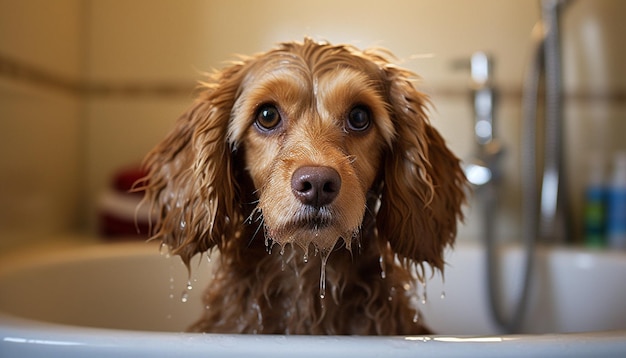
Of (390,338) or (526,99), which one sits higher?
(526,99)

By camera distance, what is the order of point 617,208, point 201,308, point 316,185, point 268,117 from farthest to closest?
point 617,208
point 201,308
point 268,117
point 316,185

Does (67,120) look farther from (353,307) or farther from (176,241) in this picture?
(353,307)

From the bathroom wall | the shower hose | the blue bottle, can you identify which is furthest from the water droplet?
the blue bottle

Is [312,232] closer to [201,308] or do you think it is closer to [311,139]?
[311,139]

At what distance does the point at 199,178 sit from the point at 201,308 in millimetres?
238

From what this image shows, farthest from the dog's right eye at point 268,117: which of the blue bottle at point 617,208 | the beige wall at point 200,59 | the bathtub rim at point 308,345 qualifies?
the blue bottle at point 617,208

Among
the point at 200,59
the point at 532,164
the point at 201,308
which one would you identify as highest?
the point at 200,59

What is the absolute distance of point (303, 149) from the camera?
0.79 meters

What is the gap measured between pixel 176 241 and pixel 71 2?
1025 mm

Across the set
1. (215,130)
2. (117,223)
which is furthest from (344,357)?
(117,223)

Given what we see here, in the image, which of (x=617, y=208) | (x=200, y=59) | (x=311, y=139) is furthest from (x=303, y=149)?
(x=617, y=208)

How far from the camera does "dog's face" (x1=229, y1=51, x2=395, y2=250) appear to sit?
0.74m

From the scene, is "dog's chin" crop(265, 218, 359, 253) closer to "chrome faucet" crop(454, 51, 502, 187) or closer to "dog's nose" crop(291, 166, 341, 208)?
"dog's nose" crop(291, 166, 341, 208)

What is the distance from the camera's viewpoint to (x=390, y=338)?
0.74 m
